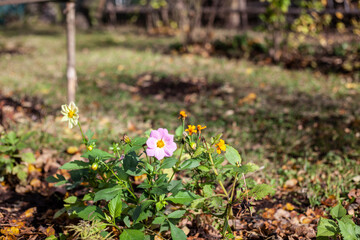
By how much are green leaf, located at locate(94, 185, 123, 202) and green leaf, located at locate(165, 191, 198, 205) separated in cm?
26

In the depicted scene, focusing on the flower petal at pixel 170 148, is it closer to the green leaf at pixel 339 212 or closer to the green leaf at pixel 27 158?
the green leaf at pixel 339 212

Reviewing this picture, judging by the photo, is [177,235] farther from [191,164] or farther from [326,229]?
[326,229]

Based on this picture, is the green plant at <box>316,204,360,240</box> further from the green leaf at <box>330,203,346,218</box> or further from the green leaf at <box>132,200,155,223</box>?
the green leaf at <box>132,200,155,223</box>

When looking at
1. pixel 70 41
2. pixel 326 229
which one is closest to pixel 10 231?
pixel 326 229

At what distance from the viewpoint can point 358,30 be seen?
544 cm

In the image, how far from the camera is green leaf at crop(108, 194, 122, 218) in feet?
4.96

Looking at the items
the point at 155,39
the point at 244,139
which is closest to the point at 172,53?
the point at 155,39

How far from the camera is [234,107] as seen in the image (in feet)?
13.2

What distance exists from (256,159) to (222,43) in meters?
4.76

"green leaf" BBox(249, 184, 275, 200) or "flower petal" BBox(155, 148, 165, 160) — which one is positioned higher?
"flower petal" BBox(155, 148, 165, 160)

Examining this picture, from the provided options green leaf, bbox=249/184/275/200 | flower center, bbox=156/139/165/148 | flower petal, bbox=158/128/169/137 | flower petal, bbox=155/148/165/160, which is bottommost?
green leaf, bbox=249/184/275/200

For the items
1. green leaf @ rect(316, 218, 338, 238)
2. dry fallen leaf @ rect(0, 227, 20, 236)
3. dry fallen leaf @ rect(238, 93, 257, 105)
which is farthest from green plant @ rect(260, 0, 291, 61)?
dry fallen leaf @ rect(0, 227, 20, 236)

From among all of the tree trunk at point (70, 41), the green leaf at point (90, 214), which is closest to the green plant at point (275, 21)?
the tree trunk at point (70, 41)

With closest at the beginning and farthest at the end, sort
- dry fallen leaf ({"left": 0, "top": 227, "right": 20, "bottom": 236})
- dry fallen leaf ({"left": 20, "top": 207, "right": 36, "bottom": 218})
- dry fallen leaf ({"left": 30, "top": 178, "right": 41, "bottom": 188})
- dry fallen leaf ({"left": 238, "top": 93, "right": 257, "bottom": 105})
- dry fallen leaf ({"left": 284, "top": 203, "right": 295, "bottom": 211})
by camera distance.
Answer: dry fallen leaf ({"left": 0, "top": 227, "right": 20, "bottom": 236}), dry fallen leaf ({"left": 20, "top": 207, "right": 36, "bottom": 218}), dry fallen leaf ({"left": 284, "top": 203, "right": 295, "bottom": 211}), dry fallen leaf ({"left": 30, "top": 178, "right": 41, "bottom": 188}), dry fallen leaf ({"left": 238, "top": 93, "right": 257, "bottom": 105})
